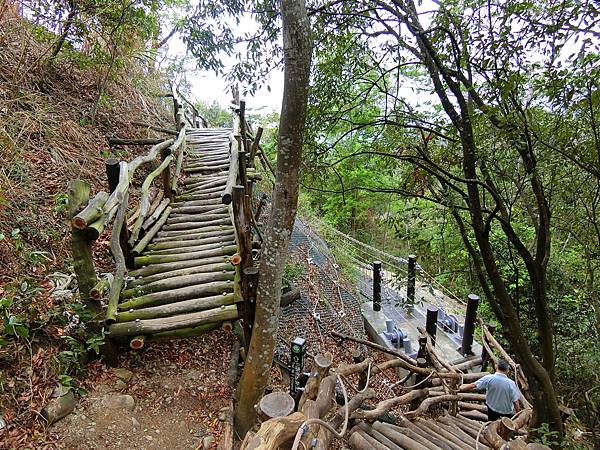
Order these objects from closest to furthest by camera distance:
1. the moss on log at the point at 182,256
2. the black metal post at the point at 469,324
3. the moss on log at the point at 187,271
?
the moss on log at the point at 187,271 < the moss on log at the point at 182,256 < the black metal post at the point at 469,324

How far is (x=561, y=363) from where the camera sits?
249 inches

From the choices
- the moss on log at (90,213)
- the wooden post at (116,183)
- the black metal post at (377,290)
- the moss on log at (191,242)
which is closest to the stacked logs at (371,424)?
the moss on log at (90,213)

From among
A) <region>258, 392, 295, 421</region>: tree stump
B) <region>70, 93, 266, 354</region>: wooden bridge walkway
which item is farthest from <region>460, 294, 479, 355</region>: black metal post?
<region>258, 392, 295, 421</region>: tree stump

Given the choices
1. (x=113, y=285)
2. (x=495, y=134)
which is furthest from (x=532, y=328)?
(x=113, y=285)

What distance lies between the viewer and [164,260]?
4605 mm

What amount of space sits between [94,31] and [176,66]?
24.5 ft

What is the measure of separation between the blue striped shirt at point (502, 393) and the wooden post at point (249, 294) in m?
3.07

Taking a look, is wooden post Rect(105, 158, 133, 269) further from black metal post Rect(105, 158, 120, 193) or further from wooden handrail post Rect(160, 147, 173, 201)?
wooden handrail post Rect(160, 147, 173, 201)

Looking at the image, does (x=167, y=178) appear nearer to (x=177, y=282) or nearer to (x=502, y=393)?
(x=177, y=282)

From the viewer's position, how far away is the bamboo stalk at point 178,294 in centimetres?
376

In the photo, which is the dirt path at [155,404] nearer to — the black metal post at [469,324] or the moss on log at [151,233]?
the moss on log at [151,233]

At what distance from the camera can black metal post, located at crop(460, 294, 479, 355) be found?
253 inches

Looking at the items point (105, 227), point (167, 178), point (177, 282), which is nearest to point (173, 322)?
point (177, 282)

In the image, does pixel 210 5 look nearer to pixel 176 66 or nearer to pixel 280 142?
pixel 280 142
